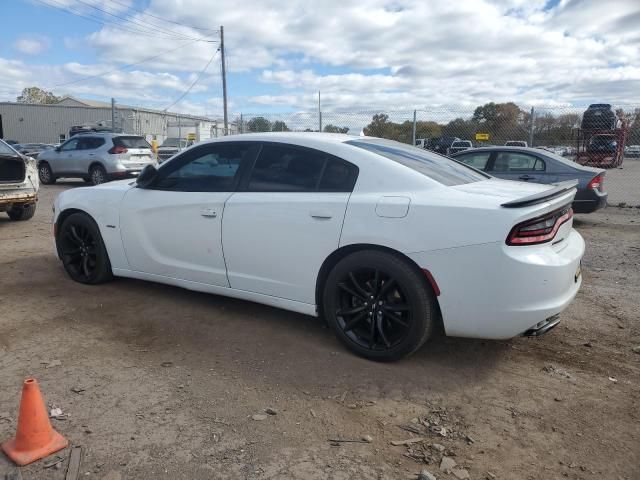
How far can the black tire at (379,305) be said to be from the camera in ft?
10.6

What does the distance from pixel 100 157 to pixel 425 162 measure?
13325mm

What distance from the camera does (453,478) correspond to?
2365mm

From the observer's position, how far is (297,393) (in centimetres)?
312

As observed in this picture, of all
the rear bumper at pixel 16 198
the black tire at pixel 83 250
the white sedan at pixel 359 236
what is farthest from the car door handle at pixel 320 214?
the rear bumper at pixel 16 198

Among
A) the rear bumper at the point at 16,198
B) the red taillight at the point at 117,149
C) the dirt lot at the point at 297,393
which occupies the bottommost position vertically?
the dirt lot at the point at 297,393

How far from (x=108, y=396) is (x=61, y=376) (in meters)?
0.46

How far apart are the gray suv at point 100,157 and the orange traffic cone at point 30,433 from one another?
1345 cm

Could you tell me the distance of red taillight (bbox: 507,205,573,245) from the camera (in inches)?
119

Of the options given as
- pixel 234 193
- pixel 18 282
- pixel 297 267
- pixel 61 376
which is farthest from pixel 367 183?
pixel 18 282

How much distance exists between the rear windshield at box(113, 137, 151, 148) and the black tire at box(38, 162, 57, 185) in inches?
111

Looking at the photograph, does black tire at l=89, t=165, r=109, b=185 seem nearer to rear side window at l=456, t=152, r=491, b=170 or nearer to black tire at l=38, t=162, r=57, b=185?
black tire at l=38, t=162, r=57, b=185

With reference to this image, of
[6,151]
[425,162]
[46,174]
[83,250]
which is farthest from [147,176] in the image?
[46,174]

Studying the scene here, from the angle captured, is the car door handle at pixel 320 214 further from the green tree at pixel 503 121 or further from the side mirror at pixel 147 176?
the green tree at pixel 503 121

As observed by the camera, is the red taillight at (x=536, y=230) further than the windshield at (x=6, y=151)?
No
